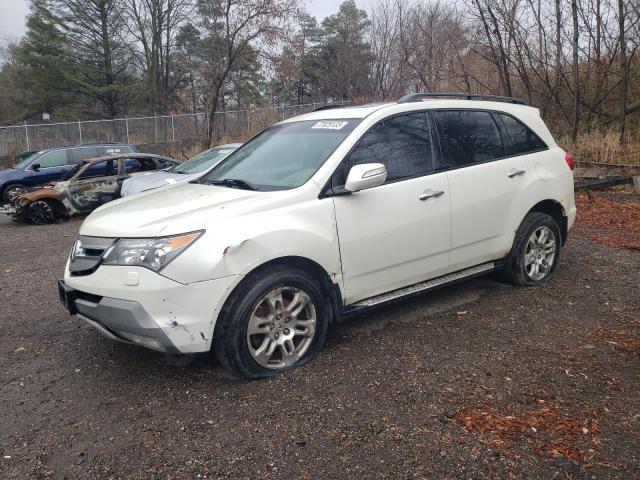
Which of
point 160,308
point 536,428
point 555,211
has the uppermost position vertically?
point 555,211

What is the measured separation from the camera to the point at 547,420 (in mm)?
2902

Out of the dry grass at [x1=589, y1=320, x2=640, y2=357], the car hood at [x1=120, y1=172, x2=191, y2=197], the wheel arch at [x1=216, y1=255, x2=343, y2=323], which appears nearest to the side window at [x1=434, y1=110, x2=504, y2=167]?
the wheel arch at [x1=216, y1=255, x2=343, y2=323]

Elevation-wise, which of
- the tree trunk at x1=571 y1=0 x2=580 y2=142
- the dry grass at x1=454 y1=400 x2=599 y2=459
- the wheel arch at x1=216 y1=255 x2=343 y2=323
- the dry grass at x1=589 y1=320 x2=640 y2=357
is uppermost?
the tree trunk at x1=571 y1=0 x2=580 y2=142

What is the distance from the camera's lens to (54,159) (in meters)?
14.3

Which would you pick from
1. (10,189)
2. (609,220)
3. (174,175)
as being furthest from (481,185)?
(10,189)

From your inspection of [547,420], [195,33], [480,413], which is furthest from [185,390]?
[195,33]

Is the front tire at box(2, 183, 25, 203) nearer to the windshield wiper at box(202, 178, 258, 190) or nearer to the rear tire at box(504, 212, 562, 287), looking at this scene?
the windshield wiper at box(202, 178, 258, 190)

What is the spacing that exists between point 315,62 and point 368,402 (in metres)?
40.2

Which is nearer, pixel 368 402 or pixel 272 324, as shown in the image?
pixel 368 402

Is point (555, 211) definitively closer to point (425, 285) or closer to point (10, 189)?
point (425, 285)

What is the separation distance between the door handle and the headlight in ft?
5.85

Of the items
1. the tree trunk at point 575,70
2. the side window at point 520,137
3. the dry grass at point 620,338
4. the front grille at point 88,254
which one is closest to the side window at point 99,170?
the front grille at point 88,254

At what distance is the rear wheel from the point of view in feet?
35.7

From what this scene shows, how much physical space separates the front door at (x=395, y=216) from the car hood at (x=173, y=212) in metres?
0.67
